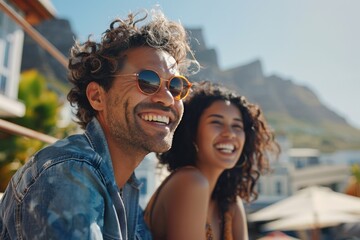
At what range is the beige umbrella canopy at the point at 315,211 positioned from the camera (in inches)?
279

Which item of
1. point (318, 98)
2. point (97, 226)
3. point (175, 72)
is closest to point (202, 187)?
point (175, 72)

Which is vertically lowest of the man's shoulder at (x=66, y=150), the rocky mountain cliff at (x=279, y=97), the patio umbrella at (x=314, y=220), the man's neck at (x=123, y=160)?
the man's shoulder at (x=66, y=150)

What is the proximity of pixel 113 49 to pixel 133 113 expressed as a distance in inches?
13.8

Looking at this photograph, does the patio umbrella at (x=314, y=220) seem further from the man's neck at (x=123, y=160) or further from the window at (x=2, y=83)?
the window at (x=2, y=83)

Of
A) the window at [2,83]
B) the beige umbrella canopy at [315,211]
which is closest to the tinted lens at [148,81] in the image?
the beige umbrella canopy at [315,211]

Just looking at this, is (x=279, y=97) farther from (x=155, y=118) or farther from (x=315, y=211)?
(x=155, y=118)

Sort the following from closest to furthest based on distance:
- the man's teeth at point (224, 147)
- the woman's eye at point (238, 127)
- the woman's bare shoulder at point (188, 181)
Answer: the woman's bare shoulder at point (188, 181) → the man's teeth at point (224, 147) → the woman's eye at point (238, 127)

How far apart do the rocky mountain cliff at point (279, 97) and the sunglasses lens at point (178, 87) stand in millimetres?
87280

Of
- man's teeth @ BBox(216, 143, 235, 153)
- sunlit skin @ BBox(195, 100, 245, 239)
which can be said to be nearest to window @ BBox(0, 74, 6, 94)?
sunlit skin @ BBox(195, 100, 245, 239)

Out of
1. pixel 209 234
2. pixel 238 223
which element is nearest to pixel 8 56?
pixel 238 223

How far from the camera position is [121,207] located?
1.38m

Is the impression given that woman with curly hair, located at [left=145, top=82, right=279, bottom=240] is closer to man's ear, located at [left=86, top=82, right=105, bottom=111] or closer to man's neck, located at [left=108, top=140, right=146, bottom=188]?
man's neck, located at [left=108, top=140, right=146, bottom=188]

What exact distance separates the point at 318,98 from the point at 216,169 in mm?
149558

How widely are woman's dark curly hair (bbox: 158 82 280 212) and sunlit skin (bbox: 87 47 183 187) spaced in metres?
0.97
